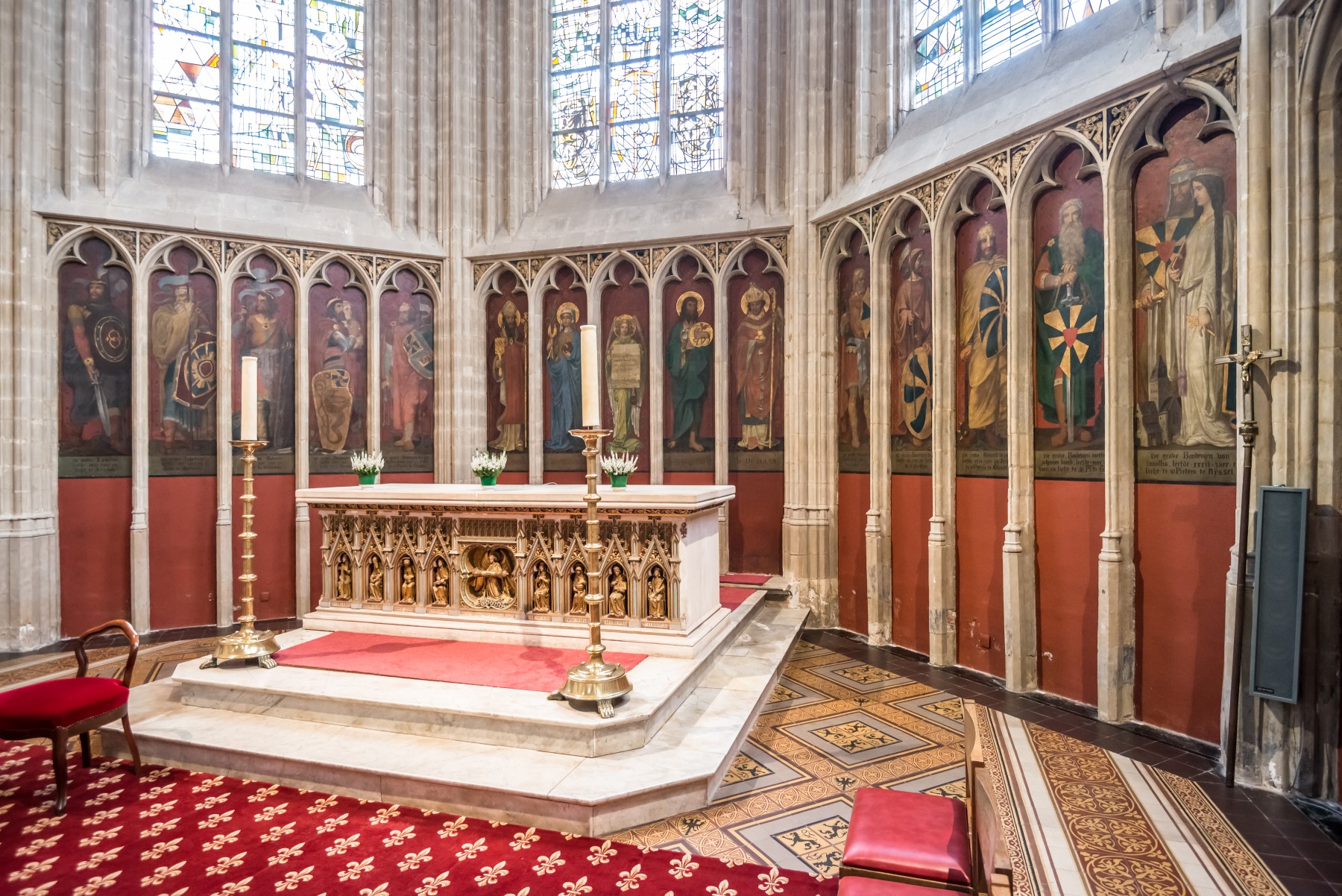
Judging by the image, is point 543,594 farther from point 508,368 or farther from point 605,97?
point 605,97

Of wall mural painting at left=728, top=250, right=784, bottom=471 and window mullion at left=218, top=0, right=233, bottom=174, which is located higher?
window mullion at left=218, top=0, right=233, bottom=174

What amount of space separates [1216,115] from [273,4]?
12.3 meters

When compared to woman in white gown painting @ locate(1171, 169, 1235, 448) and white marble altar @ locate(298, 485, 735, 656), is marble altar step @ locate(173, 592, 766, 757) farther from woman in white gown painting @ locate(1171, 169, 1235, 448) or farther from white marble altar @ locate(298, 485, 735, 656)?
Result: woman in white gown painting @ locate(1171, 169, 1235, 448)

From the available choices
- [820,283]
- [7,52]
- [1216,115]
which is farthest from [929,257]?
[7,52]

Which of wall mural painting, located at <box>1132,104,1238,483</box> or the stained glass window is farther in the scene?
the stained glass window

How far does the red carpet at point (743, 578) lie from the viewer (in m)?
10.5

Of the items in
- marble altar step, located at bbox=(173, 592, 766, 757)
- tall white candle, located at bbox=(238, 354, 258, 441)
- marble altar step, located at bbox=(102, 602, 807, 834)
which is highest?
tall white candle, located at bbox=(238, 354, 258, 441)

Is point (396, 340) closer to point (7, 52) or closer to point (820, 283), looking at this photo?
point (7, 52)

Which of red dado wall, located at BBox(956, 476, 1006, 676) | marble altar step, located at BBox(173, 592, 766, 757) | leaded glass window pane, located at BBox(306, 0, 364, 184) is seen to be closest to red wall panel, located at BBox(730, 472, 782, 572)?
red dado wall, located at BBox(956, 476, 1006, 676)

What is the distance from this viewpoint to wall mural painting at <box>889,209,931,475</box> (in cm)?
891

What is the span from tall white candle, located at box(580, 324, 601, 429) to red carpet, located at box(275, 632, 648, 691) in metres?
2.18

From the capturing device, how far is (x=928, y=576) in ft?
28.7

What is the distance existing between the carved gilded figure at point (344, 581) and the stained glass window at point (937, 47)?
8.76 m

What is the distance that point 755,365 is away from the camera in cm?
1110
